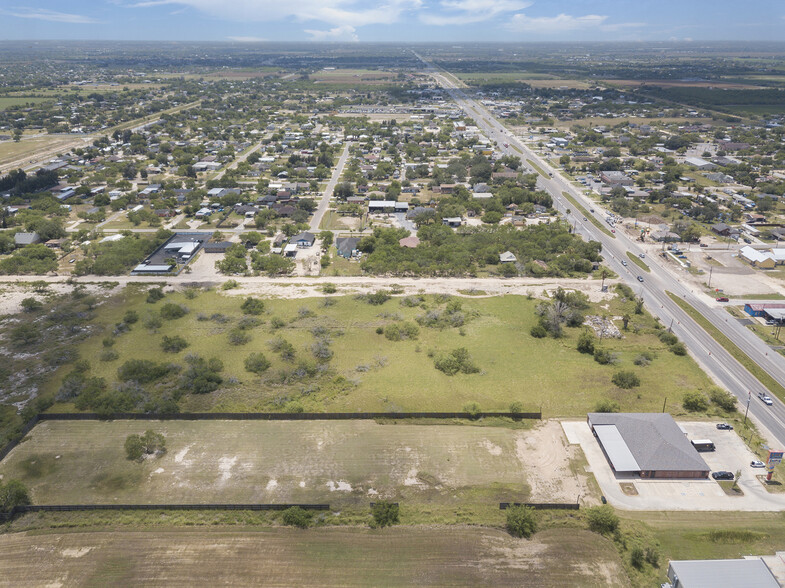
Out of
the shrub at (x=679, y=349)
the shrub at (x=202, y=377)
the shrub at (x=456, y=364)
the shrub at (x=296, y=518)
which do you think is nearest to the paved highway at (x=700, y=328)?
the shrub at (x=679, y=349)

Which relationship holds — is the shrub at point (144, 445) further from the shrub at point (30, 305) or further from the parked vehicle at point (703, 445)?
the parked vehicle at point (703, 445)

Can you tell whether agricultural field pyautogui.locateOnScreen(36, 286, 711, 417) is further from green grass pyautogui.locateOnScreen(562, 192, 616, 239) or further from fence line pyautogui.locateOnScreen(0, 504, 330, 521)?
green grass pyautogui.locateOnScreen(562, 192, 616, 239)

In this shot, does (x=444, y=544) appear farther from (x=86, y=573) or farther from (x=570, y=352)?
(x=570, y=352)

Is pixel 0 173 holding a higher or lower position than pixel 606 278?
higher

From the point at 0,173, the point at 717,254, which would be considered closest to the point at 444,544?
the point at 717,254

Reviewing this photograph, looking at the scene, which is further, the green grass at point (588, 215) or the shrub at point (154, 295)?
the green grass at point (588, 215)

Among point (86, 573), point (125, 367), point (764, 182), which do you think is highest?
point (764, 182)

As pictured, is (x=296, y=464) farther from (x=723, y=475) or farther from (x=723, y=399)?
(x=723, y=399)
